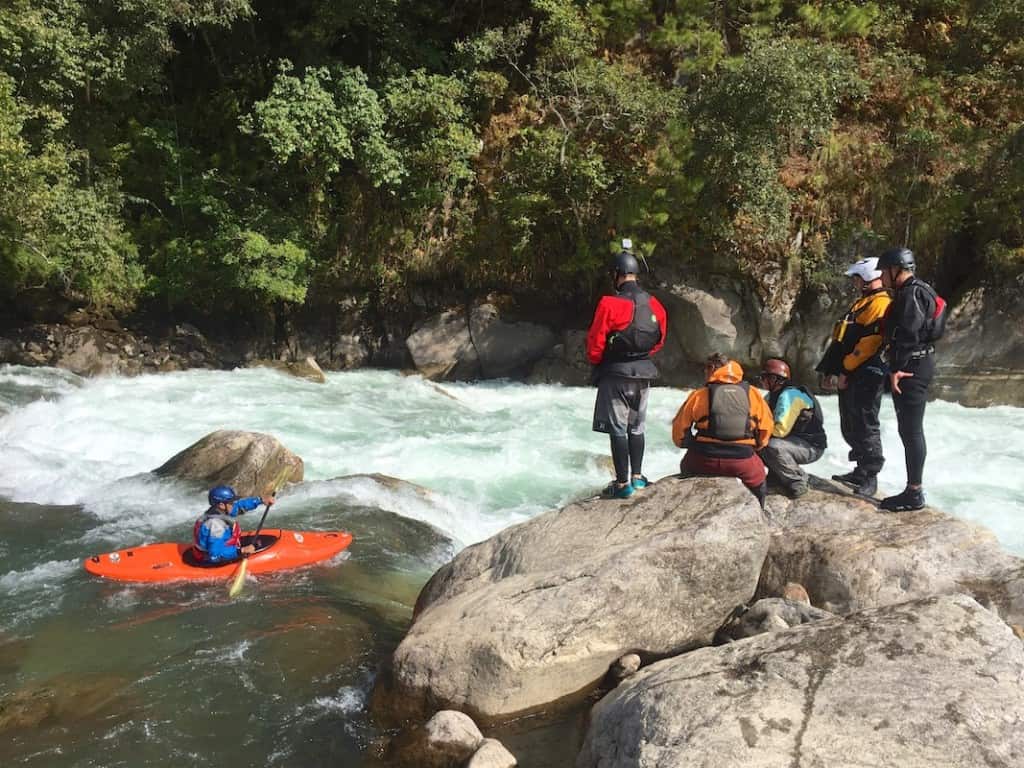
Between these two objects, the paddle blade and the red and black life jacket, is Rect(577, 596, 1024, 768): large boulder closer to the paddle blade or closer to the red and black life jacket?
the red and black life jacket

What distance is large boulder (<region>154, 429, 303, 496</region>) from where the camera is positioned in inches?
304

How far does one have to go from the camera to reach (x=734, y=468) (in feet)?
15.6

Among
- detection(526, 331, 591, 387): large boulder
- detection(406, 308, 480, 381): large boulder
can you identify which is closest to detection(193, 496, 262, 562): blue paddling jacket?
detection(406, 308, 480, 381): large boulder

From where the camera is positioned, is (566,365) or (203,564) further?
(566,365)

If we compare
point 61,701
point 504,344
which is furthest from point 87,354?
point 61,701

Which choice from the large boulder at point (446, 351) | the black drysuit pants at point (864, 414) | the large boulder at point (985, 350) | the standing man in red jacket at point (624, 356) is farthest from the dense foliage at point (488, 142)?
the standing man in red jacket at point (624, 356)

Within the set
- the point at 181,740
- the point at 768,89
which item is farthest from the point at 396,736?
the point at 768,89

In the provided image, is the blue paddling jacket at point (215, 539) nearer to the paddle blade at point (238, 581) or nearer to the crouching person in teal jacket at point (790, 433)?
the paddle blade at point (238, 581)

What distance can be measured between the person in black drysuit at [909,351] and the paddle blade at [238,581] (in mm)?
4706

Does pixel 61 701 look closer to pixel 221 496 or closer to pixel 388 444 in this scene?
pixel 221 496

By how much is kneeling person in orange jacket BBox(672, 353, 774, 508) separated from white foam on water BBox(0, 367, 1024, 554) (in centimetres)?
303

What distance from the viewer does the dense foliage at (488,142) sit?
499 inches

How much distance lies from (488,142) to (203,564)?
1148 centimetres

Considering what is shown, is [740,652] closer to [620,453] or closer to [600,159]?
[620,453]
